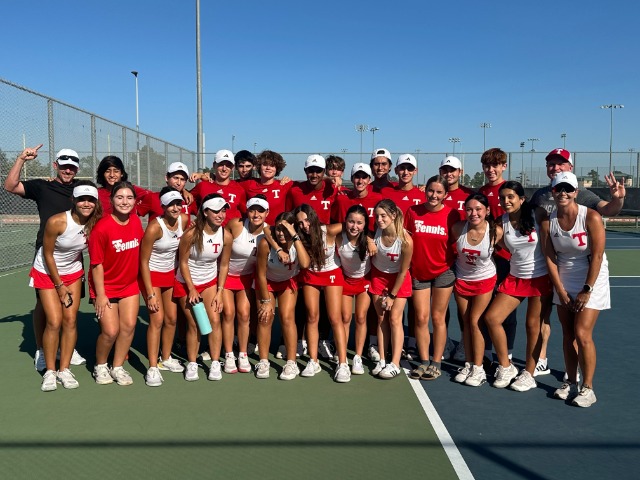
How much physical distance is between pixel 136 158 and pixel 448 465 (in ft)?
49.6

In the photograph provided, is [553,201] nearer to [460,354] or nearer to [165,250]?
[460,354]

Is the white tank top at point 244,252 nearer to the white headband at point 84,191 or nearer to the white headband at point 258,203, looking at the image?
the white headband at point 258,203

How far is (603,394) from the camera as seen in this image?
460cm

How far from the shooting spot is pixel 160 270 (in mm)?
5004

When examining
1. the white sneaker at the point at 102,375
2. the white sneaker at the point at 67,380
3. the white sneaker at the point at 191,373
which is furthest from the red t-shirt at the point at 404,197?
the white sneaker at the point at 67,380

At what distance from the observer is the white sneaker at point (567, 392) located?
451 centimetres

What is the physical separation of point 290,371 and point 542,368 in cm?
246

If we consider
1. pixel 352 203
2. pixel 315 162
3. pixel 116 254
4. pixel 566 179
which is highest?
pixel 315 162

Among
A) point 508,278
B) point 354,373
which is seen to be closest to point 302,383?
point 354,373

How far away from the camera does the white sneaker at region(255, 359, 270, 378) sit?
5.07m

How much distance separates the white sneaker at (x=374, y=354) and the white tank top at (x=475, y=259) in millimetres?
1275

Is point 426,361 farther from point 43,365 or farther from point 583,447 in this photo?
point 43,365

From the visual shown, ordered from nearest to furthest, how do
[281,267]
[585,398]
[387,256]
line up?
1. [585,398]
2. [387,256]
3. [281,267]

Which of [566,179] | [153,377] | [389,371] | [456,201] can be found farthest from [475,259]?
[153,377]
